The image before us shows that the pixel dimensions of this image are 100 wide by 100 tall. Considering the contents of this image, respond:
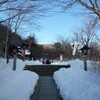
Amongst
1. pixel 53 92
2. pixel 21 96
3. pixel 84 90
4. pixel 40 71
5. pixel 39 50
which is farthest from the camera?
pixel 39 50

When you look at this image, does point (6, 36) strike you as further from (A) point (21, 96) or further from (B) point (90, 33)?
(B) point (90, 33)

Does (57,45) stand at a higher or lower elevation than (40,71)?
higher

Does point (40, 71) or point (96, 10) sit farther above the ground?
point (96, 10)

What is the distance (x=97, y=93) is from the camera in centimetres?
923

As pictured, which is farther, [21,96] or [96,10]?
[96,10]

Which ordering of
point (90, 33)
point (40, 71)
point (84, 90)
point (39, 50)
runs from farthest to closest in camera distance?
point (39, 50)
point (90, 33)
point (40, 71)
point (84, 90)

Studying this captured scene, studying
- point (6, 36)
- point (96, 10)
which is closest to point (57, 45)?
point (6, 36)

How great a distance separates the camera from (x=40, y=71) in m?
27.9

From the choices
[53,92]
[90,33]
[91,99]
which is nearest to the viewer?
[91,99]

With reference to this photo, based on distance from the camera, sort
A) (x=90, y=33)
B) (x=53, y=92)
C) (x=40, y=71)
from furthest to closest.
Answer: (x=90, y=33) < (x=40, y=71) < (x=53, y=92)

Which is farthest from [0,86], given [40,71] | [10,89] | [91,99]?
[40,71]

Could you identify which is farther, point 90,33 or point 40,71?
point 90,33

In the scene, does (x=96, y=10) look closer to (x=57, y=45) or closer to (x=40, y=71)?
(x=40, y=71)

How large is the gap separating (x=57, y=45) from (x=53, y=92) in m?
56.0
